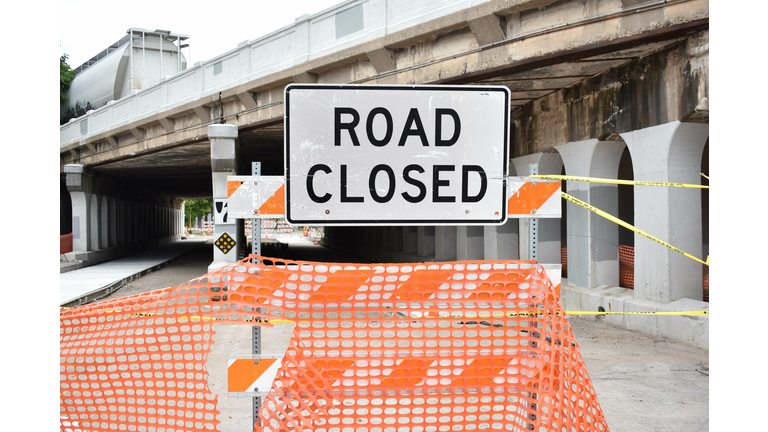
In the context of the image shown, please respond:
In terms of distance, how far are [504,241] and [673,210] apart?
17.2 ft

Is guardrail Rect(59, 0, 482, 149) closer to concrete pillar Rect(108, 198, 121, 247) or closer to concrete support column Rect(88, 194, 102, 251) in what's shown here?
concrete support column Rect(88, 194, 102, 251)

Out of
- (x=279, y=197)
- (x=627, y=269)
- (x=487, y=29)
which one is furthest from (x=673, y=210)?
(x=279, y=197)

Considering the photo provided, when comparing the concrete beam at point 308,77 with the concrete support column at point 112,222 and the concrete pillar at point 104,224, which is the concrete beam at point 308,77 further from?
the concrete support column at point 112,222

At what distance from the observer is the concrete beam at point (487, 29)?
832 cm

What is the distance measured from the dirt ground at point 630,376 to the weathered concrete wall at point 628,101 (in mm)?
3605

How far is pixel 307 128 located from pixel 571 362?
2124mm

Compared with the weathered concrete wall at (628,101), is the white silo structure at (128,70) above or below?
above

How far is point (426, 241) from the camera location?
58.6 feet

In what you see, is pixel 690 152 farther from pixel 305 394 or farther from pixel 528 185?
pixel 305 394

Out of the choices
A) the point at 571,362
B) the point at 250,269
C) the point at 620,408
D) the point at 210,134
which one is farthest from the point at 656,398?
the point at 210,134

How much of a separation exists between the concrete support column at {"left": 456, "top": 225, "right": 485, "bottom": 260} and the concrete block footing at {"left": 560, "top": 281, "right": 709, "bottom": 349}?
3928 millimetres

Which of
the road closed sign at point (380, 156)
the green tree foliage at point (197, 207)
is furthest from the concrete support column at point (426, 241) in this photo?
the green tree foliage at point (197, 207)

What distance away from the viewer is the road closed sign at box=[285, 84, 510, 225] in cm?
299

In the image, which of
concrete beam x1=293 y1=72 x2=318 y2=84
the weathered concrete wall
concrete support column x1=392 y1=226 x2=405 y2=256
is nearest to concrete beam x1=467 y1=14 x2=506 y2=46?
the weathered concrete wall
